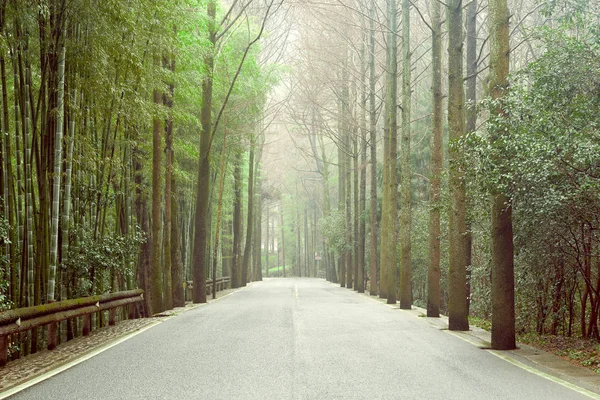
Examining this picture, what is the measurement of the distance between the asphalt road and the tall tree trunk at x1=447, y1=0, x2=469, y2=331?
0.66 m

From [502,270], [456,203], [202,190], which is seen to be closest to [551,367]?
[502,270]

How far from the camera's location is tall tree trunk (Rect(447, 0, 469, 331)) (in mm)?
11445

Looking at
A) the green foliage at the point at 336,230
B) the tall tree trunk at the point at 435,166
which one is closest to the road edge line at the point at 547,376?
the tall tree trunk at the point at 435,166

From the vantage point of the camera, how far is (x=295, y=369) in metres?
6.92

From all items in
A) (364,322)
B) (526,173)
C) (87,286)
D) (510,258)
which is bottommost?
(364,322)

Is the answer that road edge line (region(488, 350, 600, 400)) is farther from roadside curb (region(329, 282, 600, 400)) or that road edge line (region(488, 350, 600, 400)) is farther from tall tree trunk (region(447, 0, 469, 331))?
tall tree trunk (region(447, 0, 469, 331))

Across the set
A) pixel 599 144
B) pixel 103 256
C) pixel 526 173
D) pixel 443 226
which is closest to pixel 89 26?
pixel 103 256

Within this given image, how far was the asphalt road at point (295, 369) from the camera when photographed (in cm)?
574

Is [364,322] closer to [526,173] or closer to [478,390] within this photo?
[526,173]

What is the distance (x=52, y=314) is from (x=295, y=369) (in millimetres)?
4163

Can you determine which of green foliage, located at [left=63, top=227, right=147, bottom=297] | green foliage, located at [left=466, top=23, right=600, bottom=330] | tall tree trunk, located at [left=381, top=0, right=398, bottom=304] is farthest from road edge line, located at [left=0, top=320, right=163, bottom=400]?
tall tree trunk, located at [left=381, top=0, right=398, bottom=304]

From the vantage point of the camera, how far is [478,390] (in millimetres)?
5840

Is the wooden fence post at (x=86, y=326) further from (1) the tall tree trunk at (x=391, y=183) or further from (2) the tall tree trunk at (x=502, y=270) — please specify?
(1) the tall tree trunk at (x=391, y=183)

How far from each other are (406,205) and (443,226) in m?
2.13
